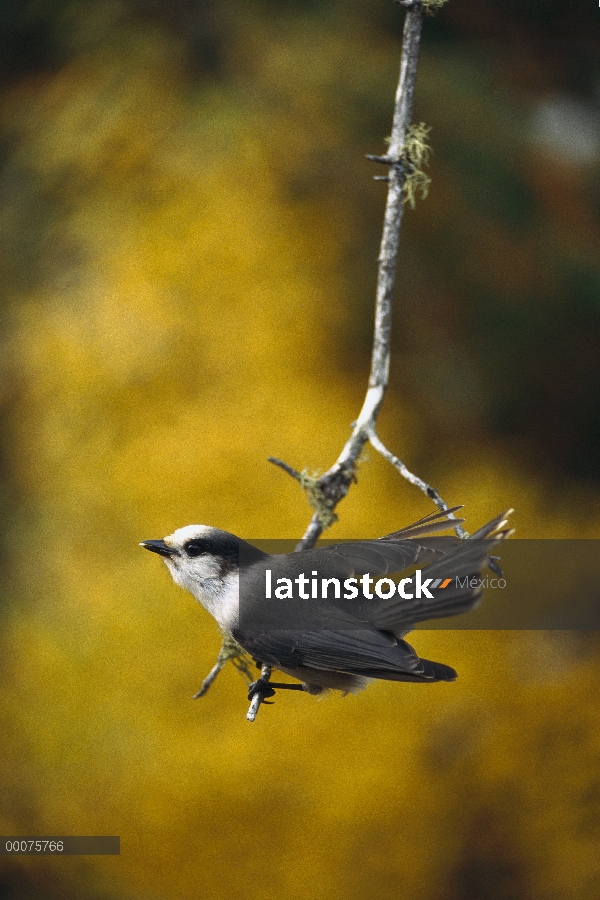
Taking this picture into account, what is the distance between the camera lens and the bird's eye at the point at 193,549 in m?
2.01

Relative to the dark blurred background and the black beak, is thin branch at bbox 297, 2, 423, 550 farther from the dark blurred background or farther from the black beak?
the dark blurred background

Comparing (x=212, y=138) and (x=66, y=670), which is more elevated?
(x=212, y=138)

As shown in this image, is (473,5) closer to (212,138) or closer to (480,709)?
(212,138)

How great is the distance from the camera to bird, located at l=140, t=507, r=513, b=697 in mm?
1744

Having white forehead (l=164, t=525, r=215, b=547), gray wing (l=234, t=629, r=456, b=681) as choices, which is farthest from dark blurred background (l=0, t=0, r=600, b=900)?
gray wing (l=234, t=629, r=456, b=681)

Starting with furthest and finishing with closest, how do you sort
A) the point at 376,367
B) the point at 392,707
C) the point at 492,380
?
the point at 492,380 < the point at 392,707 < the point at 376,367

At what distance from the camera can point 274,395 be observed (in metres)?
3.20

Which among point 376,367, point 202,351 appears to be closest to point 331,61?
point 202,351

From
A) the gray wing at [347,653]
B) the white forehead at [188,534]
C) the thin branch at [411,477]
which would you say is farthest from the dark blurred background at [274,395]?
the thin branch at [411,477]

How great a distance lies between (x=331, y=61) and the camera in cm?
334

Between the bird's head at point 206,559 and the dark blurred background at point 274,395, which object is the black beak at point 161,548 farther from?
the dark blurred background at point 274,395

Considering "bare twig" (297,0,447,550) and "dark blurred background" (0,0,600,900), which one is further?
"dark blurred background" (0,0,600,900)

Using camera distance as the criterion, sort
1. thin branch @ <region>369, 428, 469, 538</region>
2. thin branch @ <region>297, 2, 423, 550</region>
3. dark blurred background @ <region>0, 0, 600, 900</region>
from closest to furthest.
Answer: thin branch @ <region>369, 428, 469, 538</region> → thin branch @ <region>297, 2, 423, 550</region> → dark blurred background @ <region>0, 0, 600, 900</region>

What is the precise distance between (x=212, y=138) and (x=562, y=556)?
2066mm
